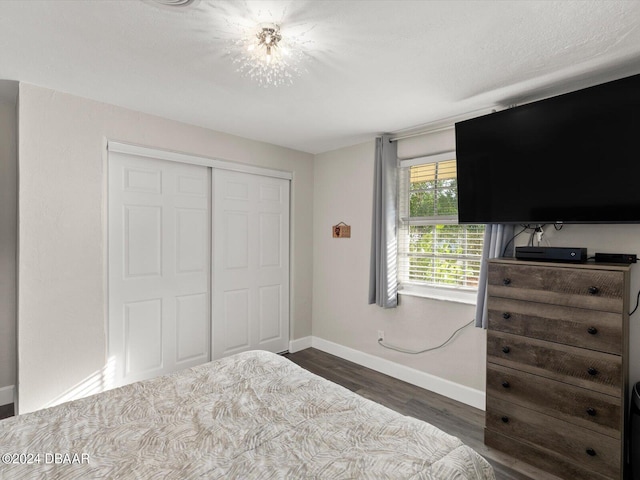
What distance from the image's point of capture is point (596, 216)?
2.07 meters

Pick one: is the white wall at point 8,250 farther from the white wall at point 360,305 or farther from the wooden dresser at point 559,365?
the wooden dresser at point 559,365

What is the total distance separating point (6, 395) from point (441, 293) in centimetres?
395

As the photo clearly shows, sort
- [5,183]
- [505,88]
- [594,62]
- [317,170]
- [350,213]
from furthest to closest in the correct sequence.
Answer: [317,170] < [350,213] < [5,183] < [505,88] < [594,62]

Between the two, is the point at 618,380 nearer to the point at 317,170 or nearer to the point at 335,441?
the point at 335,441

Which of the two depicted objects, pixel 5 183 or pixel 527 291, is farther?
pixel 5 183

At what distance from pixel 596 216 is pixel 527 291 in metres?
0.61

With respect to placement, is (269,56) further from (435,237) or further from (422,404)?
(422,404)

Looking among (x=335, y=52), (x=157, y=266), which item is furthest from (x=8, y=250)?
(x=335, y=52)

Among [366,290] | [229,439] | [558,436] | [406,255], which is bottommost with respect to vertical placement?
[558,436]

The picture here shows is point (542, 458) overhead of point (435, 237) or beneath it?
beneath

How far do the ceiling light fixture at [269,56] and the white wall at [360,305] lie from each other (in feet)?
5.47

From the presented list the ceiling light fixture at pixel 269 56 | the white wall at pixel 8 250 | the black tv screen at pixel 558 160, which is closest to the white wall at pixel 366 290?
the black tv screen at pixel 558 160

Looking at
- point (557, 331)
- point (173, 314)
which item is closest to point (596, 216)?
point (557, 331)

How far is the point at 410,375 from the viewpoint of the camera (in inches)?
131
